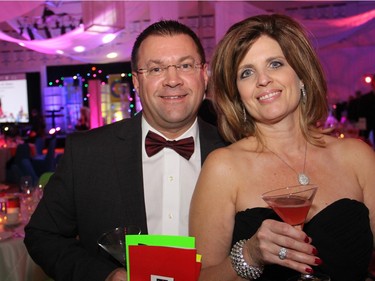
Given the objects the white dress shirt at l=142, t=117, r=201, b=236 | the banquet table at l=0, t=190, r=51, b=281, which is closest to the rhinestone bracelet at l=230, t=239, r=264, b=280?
the white dress shirt at l=142, t=117, r=201, b=236

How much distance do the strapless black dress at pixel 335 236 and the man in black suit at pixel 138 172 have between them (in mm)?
456

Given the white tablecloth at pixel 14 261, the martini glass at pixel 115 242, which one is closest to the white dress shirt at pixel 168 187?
the martini glass at pixel 115 242

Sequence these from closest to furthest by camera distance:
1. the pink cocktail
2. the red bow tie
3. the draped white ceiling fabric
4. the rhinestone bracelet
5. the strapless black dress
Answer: the pink cocktail → the rhinestone bracelet → the strapless black dress → the red bow tie → the draped white ceiling fabric

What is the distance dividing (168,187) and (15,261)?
1.78 meters

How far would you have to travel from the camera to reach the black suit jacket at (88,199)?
2.28 metres

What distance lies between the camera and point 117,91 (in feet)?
55.6

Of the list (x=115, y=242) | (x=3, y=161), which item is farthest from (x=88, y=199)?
(x=3, y=161)

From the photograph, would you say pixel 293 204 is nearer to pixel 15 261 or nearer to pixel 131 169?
pixel 131 169

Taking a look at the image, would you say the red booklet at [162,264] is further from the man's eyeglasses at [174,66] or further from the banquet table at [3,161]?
the banquet table at [3,161]

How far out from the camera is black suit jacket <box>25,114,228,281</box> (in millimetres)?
2281

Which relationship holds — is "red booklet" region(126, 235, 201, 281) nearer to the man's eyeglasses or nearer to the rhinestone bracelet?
the rhinestone bracelet

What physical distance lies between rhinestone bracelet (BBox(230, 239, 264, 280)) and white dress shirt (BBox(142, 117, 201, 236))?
55cm

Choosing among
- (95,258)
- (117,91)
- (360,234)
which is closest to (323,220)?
(360,234)

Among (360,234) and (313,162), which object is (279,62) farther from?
(360,234)
